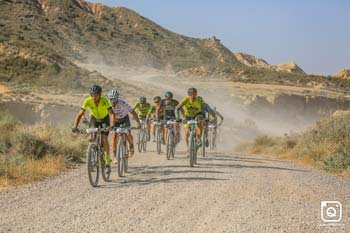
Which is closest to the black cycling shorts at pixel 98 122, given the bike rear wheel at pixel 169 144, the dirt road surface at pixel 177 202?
the dirt road surface at pixel 177 202

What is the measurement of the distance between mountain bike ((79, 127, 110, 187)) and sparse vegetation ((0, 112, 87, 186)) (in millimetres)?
1712

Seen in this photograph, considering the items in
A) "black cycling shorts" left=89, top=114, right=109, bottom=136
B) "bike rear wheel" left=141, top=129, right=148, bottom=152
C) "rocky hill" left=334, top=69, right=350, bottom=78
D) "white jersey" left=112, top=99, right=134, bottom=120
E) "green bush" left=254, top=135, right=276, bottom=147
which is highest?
"rocky hill" left=334, top=69, right=350, bottom=78

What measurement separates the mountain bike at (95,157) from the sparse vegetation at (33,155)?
1.71 meters

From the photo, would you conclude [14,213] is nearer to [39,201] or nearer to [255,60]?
[39,201]

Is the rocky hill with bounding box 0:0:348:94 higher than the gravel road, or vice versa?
the rocky hill with bounding box 0:0:348:94

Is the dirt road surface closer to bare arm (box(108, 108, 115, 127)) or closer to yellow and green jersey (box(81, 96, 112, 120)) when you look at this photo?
A: bare arm (box(108, 108, 115, 127))

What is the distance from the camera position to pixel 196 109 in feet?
56.6

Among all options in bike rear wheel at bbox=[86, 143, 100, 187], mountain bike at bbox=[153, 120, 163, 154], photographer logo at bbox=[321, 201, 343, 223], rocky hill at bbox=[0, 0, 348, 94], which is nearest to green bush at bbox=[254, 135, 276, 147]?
mountain bike at bbox=[153, 120, 163, 154]

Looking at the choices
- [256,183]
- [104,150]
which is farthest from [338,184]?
[104,150]

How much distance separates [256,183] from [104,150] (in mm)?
3519

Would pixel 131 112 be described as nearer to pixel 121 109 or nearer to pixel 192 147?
pixel 121 109

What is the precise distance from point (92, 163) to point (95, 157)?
0.79 feet

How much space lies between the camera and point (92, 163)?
12.4 m

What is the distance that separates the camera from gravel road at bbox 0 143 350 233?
8680 millimetres
